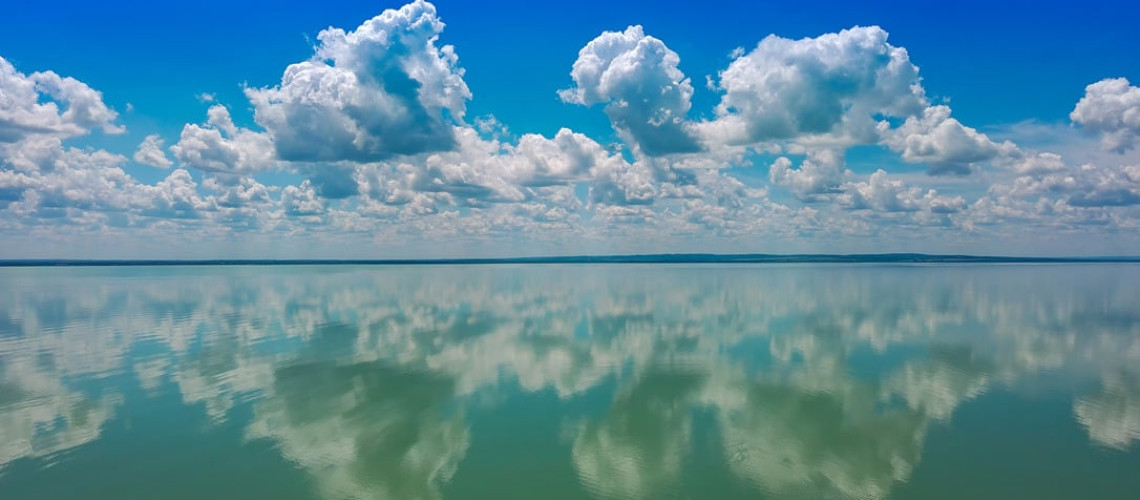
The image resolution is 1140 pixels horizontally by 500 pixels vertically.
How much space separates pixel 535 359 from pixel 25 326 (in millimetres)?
29183

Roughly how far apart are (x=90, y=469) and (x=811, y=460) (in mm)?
13316

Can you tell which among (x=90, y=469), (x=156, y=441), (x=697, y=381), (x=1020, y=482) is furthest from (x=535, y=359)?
(x=1020, y=482)

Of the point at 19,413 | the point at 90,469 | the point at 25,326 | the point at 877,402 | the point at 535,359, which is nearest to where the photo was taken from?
the point at 90,469

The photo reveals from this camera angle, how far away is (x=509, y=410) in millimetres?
16328

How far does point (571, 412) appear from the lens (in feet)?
52.7

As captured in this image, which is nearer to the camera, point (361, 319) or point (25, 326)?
point (25, 326)

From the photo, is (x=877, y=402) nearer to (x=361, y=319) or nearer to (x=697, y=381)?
(x=697, y=381)

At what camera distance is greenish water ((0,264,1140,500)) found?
1132cm

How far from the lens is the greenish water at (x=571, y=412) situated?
446 inches

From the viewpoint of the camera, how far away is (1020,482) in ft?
36.4

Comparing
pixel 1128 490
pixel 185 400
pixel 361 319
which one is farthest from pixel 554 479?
pixel 361 319

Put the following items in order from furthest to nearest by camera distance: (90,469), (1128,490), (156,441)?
(156,441)
(90,469)
(1128,490)

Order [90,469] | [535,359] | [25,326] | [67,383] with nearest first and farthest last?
[90,469], [67,383], [535,359], [25,326]

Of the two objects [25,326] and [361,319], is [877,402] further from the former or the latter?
[25,326]
